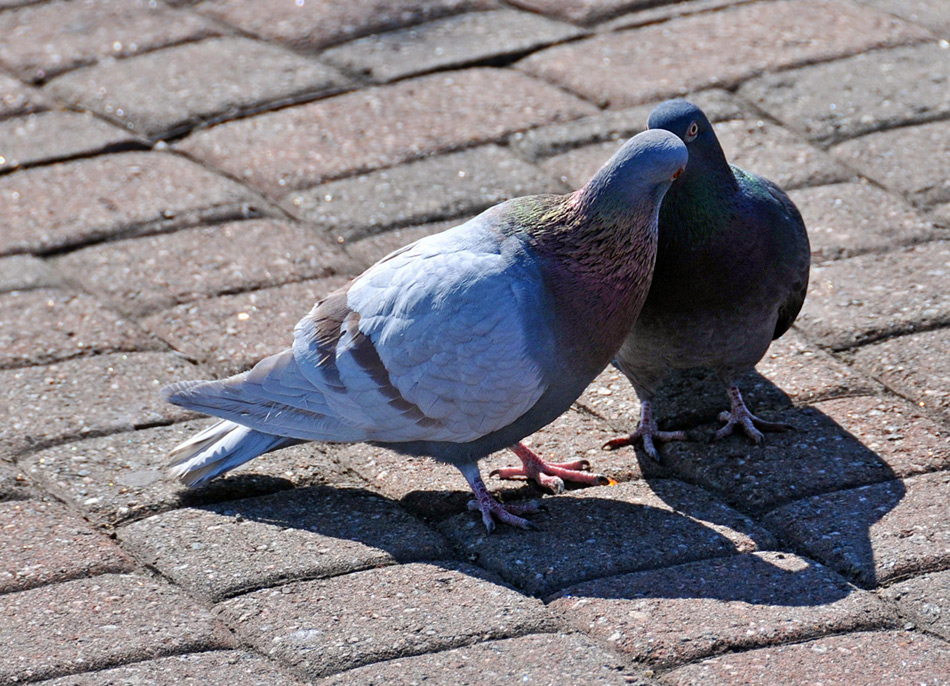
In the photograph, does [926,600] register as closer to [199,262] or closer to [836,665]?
[836,665]

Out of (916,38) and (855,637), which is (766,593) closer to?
(855,637)

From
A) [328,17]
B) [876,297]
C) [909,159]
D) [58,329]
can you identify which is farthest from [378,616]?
[328,17]

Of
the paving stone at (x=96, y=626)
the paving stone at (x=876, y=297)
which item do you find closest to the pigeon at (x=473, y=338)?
the paving stone at (x=96, y=626)

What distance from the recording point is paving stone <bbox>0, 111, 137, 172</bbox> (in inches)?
190

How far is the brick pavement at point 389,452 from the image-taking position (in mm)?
2576

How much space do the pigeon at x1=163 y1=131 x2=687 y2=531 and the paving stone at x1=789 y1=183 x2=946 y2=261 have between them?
1369 mm

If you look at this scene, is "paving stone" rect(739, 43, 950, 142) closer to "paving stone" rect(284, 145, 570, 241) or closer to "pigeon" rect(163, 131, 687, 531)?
"paving stone" rect(284, 145, 570, 241)

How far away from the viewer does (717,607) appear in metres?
2.61

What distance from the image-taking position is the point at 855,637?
2.50 metres

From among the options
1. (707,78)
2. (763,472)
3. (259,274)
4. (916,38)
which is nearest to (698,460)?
(763,472)

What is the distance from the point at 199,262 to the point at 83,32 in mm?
2173

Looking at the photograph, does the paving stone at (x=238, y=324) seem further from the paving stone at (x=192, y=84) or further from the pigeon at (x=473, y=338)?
the paving stone at (x=192, y=84)

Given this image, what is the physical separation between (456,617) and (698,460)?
37.5 inches

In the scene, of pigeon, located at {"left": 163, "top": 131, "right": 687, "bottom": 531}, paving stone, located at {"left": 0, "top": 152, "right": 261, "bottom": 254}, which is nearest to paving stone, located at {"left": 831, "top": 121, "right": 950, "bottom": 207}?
pigeon, located at {"left": 163, "top": 131, "right": 687, "bottom": 531}
